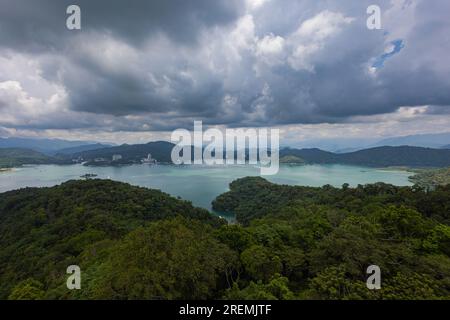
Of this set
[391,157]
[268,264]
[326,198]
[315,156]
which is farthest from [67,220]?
[391,157]

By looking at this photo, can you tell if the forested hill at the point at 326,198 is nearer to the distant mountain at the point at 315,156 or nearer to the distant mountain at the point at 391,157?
the distant mountain at the point at 315,156

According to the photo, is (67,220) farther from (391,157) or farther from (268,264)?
(391,157)

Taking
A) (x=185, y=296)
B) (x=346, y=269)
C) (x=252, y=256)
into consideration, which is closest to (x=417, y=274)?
(x=346, y=269)

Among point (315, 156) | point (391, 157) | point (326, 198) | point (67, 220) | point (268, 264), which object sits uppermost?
point (315, 156)

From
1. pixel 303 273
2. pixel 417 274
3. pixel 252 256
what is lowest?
pixel 303 273

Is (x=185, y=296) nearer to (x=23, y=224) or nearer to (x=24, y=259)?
(x=24, y=259)

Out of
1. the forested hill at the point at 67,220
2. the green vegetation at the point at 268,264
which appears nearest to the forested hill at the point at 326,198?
the green vegetation at the point at 268,264

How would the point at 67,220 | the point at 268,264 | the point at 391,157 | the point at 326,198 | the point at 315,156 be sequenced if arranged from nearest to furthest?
the point at 268,264 → the point at 67,220 → the point at 326,198 → the point at 391,157 → the point at 315,156

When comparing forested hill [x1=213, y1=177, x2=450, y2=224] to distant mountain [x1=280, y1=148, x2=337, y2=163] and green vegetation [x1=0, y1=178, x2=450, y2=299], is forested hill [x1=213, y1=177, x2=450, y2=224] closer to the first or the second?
green vegetation [x1=0, y1=178, x2=450, y2=299]
